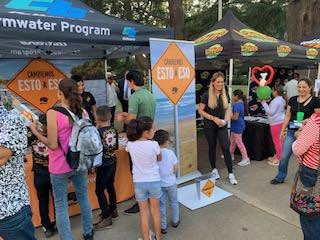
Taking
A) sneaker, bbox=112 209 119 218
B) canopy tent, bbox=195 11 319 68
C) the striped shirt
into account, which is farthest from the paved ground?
canopy tent, bbox=195 11 319 68

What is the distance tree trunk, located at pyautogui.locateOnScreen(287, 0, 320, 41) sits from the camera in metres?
11.4

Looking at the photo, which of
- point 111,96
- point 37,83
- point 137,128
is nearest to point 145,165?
point 137,128

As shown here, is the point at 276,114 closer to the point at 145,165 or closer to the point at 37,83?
the point at 145,165

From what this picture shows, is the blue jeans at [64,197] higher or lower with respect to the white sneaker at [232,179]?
higher

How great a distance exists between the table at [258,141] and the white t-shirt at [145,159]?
3676 mm

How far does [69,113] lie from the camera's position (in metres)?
2.88

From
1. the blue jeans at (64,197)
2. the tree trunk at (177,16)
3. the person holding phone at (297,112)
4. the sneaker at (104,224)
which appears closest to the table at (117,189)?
the sneaker at (104,224)

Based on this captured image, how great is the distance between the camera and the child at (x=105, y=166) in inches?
148

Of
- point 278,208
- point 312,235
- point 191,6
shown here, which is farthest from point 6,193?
point 191,6

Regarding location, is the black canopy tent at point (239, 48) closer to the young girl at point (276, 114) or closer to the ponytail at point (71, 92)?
the young girl at point (276, 114)

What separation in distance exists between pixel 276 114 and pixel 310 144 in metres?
3.55

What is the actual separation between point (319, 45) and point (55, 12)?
7055mm

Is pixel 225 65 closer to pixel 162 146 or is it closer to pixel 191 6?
pixel 162 146

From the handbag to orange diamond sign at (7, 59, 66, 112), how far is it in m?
5.63
